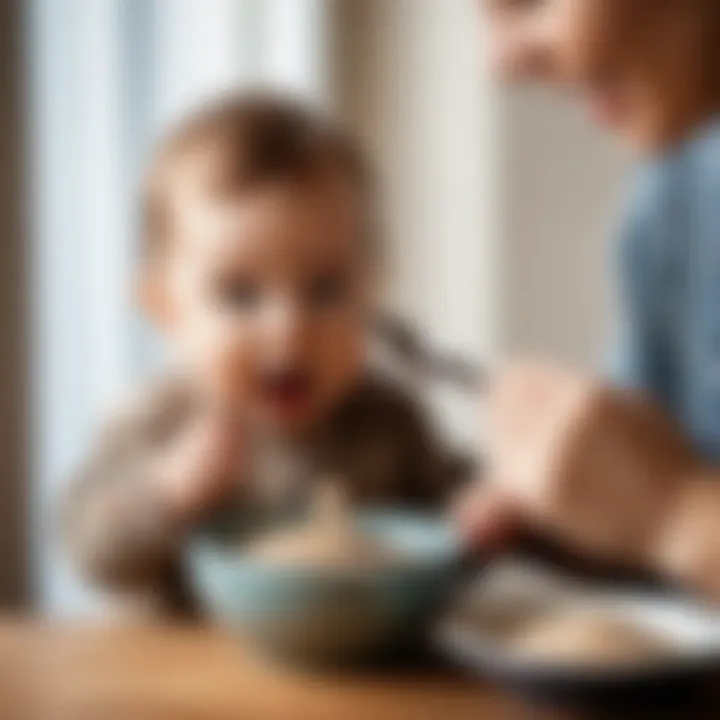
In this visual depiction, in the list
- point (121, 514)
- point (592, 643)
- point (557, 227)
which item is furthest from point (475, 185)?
point (592, 643)

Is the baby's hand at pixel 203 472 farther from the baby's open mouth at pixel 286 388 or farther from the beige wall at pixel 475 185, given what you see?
the beige wall at pixel 475 185

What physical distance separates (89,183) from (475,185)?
0.35 meters

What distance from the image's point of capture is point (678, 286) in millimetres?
844

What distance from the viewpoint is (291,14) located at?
4.10 feet

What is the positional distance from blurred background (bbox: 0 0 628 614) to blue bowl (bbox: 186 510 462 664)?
0.40 meters

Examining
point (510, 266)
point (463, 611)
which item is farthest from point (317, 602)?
point (510, 266)

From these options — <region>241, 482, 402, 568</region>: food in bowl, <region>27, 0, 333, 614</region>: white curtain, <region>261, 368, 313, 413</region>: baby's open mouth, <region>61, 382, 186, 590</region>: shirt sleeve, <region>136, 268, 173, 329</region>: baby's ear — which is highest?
<region>27, 0, 333, 614</region>: white curtain

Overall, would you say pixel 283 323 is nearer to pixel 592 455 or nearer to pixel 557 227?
pixel 592 455

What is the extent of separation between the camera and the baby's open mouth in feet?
2.84

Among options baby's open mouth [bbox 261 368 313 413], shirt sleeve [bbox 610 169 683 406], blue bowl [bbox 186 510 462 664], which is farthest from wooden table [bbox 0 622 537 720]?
shirt sleeve [bbox 610 169 683 406]

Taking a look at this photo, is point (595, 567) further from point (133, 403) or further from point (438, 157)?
point (438, 157)

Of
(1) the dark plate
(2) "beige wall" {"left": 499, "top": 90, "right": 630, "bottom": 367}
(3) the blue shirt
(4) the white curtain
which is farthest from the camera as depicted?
(2) "beige wall" {"left": 499, "top": 90, "right": 630, "bottom": 367}

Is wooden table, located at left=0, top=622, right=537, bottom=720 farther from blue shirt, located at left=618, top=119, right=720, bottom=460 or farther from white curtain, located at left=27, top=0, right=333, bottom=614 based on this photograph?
white curtain, located at left=27, top=0, right=333, bottom=614

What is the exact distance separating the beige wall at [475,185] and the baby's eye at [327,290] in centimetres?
38
